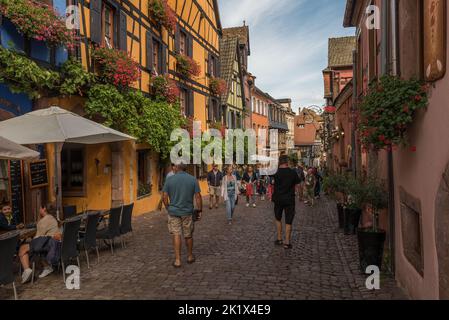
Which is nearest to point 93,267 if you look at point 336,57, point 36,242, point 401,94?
point 36,242

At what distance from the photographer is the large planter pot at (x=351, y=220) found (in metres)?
8.90

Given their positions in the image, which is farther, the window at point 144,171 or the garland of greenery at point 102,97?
the window at point 144,171

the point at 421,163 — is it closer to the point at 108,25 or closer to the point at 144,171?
the point at 108,25

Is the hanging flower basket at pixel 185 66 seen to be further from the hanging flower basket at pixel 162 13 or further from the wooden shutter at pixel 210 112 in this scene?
the wooden shutter at pixel 210 112

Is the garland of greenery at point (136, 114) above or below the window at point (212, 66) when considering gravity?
below

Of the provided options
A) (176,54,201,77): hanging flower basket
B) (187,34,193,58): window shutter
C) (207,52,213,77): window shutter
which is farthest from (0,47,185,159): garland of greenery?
(207,52,213,77): window shutter

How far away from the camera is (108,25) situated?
11.9m

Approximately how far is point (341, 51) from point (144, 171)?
1592 centimetres

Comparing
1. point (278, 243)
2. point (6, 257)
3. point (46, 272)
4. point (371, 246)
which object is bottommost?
point (278, 243)

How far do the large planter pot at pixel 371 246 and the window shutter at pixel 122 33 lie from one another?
922 cm

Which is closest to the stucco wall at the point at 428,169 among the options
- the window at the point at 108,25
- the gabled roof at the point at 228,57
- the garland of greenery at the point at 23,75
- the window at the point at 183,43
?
the garland of greenery at the point at 23,75

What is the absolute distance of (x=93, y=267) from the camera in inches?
255

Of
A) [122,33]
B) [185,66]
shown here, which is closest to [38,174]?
[122,33]
